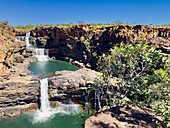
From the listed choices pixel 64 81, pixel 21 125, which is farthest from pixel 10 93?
pixel 64 81

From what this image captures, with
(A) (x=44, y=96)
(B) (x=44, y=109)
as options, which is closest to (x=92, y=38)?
(A) (x=44, y=96)

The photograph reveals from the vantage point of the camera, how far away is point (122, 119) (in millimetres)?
4559

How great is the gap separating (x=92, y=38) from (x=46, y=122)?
28854 mm

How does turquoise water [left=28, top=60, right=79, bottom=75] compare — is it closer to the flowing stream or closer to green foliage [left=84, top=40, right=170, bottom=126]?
the flowing stream

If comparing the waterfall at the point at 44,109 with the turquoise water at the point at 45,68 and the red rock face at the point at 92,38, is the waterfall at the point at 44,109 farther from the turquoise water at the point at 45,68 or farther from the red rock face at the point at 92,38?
the red rock face at the point at 92,38

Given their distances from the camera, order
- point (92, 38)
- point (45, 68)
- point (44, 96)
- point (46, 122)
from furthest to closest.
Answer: point (92, 38) < point (45, 68) < point (44, 96) < point (46, 122)

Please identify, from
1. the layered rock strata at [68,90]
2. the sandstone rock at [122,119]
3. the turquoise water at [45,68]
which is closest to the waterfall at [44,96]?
the layered rock strata at [68,90]

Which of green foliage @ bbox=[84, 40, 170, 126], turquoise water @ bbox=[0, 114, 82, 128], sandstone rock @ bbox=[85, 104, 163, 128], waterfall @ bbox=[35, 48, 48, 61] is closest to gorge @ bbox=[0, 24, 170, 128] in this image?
turquoise water @ bbox=[0, 114, 82, 128]

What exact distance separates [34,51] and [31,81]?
25646mm

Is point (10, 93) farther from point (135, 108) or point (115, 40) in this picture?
point (115, 40)

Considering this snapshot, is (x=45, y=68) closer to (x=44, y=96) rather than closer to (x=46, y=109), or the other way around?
(x=44, y=96)

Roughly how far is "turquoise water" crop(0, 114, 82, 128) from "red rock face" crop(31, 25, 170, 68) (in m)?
18.5

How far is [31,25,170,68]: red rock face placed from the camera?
79.2 ft

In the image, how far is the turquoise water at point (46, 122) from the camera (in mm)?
13359
